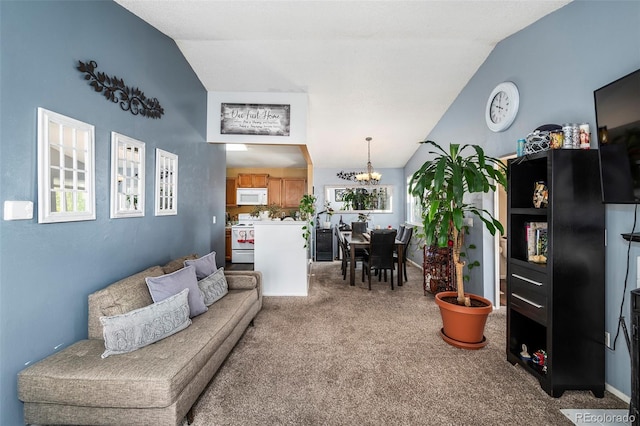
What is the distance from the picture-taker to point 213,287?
260 cm

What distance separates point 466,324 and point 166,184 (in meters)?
3.30

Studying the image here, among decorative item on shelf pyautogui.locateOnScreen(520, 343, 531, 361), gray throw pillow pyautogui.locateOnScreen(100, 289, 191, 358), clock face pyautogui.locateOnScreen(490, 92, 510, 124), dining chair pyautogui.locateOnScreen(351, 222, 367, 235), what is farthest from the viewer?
dining chair pyautogui.locateOnScreen(351, 222, 367, 235)

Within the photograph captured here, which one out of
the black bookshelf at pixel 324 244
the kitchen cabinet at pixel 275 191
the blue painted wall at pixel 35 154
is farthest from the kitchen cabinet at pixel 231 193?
the blue painted wall at pixel 35 154

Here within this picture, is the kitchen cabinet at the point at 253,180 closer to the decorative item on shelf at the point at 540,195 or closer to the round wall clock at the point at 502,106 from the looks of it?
the round wall clock at the point at 502,106

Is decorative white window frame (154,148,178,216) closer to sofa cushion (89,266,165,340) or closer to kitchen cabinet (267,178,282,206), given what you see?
sofa cushion (89,266,165,340)

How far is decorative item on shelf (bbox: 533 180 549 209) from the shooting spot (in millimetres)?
2031

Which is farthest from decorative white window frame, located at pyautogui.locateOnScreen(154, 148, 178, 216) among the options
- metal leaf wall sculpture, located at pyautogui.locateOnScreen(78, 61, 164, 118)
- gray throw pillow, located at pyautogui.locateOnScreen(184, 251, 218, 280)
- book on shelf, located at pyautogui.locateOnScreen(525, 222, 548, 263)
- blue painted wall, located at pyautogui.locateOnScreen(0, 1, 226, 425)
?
book on shelf, located at pyautogui.locateOnScreen(525, 222, 548, 263)

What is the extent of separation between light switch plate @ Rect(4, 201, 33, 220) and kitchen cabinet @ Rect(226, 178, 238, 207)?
490 cm

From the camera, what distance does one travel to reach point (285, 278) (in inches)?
155

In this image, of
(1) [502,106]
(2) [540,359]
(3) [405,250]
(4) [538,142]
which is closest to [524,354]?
(2) [540,359]

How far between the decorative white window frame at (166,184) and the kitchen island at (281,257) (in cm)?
122

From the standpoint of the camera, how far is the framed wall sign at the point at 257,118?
3.69 metres

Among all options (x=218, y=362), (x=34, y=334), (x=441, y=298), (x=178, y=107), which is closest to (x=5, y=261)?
(x=34, y=334)

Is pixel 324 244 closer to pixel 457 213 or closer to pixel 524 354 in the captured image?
pixel 457 213
